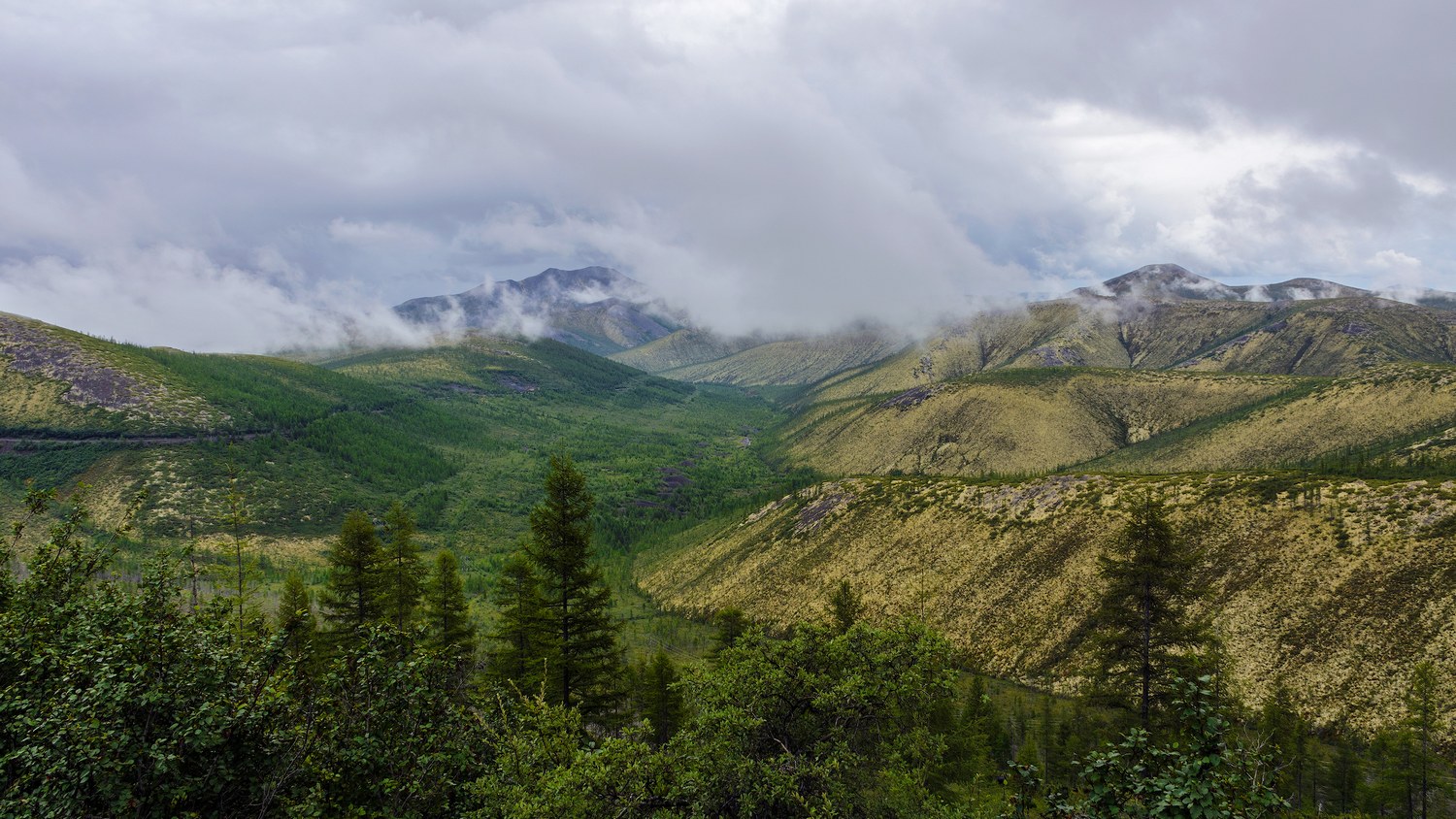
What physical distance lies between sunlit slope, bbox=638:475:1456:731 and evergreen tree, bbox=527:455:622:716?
40.4 meters

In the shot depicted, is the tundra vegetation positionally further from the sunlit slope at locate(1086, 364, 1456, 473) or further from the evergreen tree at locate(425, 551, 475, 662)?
the sunlit slope at locate(1086, 364, 1456, 473)

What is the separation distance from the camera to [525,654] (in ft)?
127

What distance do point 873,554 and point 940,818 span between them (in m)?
75.9

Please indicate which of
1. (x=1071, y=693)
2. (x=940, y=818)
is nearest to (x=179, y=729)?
(x=940, y=818)

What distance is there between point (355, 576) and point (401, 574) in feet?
12.2

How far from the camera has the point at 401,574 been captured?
42781mm

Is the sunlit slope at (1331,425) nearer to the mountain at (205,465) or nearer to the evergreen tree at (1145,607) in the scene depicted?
the evergreen tree at (1145,607)

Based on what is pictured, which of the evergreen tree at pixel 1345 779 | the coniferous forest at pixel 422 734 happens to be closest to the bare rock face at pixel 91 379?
the coniferous forest at pixel 422 734

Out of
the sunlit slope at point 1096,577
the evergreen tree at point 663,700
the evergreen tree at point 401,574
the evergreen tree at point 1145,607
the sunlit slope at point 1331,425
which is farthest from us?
the sunlit slope at point 1331,425

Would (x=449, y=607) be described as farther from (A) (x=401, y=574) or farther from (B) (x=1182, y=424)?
(B) (x=1182, y=424)

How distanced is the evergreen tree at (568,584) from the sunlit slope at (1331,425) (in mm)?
130330

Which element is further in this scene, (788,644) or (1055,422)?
(1055,422)

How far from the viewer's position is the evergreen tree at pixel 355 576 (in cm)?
3891

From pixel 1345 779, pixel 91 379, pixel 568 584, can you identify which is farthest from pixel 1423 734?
pixel 91 379
